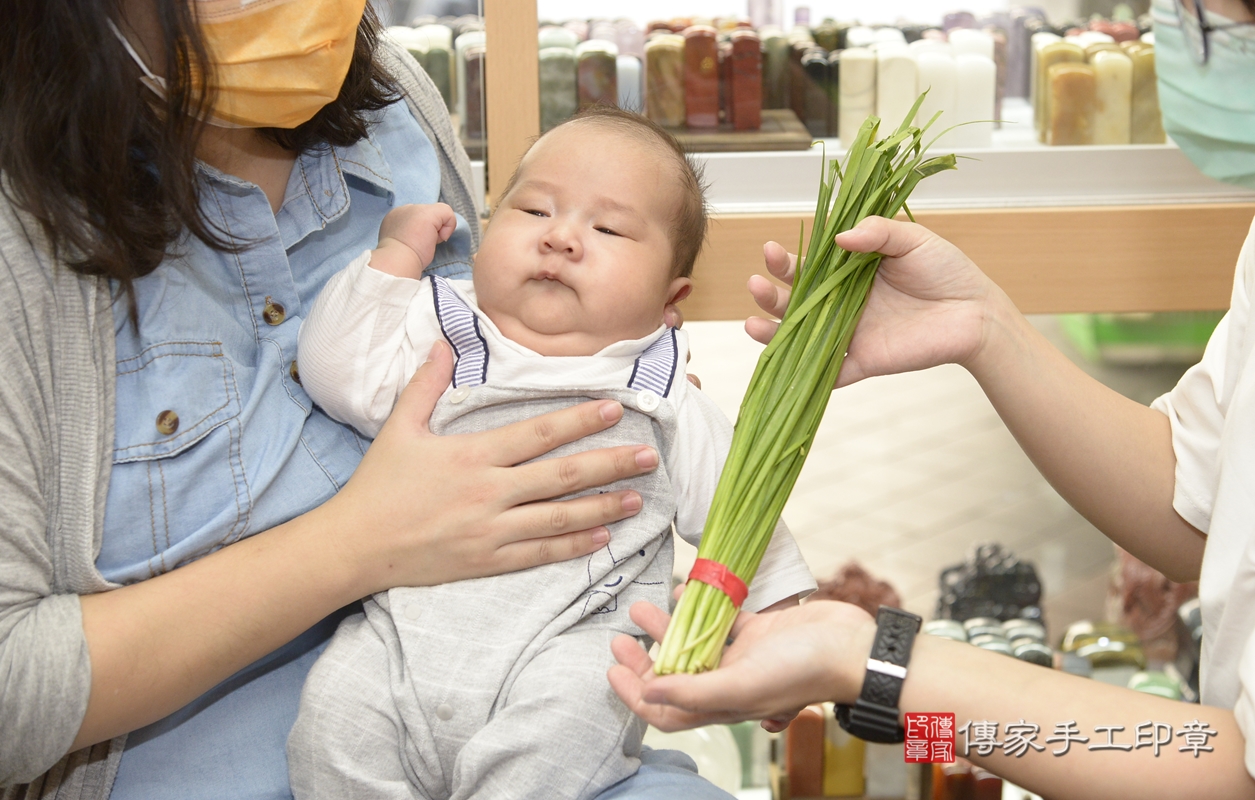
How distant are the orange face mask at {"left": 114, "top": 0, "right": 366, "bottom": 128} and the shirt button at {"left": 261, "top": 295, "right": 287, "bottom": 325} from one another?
211mm

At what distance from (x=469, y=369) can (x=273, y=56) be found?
40 cm

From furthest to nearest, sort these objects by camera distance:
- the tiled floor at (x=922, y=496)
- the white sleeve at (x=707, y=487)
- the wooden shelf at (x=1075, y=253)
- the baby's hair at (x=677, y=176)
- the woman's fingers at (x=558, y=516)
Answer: the tiled floor at (x=922, y=496) → the wooden shelf at (x=1075, y=253) → the baby's hair at (x=677, y=176) → the white sleeve at (x=707, y=487) → the woman's fingers at (x=558, y=516)

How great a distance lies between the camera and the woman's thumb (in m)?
1.21

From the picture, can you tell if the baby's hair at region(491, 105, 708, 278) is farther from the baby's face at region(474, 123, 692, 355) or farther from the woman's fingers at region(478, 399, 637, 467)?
the woman's fingers at region(478, 399, 637, 467)

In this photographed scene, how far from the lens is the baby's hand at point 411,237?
4.25ft

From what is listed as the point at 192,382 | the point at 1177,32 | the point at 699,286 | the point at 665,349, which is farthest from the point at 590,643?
the point at 1177,32

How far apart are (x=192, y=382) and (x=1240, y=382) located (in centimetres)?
110

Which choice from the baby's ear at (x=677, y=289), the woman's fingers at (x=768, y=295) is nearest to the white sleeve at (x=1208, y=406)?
the woman's fingers at (x=768, y=295)

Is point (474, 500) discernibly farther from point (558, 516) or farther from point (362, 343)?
point (362, 343)

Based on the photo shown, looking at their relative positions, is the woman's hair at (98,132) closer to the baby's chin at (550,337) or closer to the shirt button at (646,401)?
the baby's chin at (550,337)

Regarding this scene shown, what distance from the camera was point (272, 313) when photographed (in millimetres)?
1255

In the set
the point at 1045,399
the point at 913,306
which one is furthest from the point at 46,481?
the point at 1045,399

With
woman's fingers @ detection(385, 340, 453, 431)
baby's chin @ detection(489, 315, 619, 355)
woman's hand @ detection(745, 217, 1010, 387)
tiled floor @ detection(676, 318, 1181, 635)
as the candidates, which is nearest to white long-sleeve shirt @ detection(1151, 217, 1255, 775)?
woman's hand @ detection(745, 217, 1010, 387)

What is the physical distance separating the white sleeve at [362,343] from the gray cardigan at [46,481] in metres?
0.22
